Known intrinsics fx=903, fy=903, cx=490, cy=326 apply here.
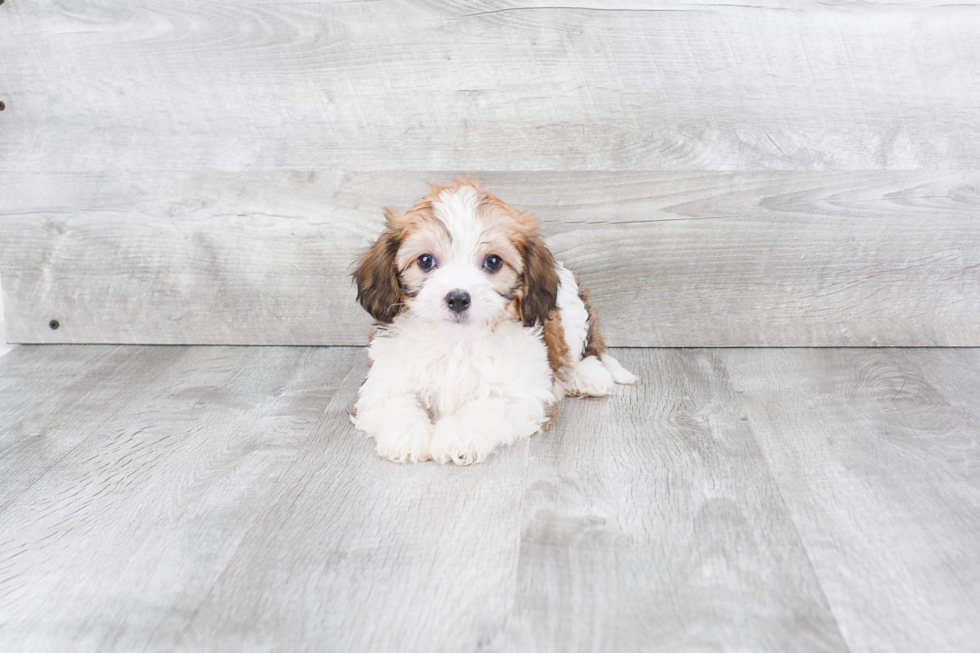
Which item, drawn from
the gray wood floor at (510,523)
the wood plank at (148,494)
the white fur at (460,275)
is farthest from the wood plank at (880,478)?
the wood plank at (148,494)

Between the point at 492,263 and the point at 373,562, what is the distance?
32.8 inches

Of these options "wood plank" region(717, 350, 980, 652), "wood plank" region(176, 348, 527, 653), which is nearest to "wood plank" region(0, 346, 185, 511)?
"wood plank" region(176, 348, 527, 653)

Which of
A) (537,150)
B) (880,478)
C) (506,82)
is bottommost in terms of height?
(880,478)

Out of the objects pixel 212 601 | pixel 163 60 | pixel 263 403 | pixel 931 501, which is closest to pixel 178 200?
pixel 163 60

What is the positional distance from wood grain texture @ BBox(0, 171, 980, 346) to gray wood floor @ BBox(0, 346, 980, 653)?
0.37 m

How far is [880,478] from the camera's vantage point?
6.97 ft

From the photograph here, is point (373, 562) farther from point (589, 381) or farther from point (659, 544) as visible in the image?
point (589, 381)

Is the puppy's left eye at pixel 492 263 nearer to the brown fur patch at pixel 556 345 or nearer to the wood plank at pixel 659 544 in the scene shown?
the brown fur patch at pixel 556 345

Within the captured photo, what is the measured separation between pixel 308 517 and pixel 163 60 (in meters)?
1.88

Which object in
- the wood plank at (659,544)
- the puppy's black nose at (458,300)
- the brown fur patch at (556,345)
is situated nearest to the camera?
the wood plank at (659,544)

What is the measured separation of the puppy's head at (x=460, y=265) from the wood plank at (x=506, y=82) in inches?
30.4

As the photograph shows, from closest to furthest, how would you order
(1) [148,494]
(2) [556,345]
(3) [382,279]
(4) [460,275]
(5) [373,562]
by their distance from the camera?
(5) [373,562], (1) [148,494], (4) [460,275], (3) [382,279], (2) [556,345]

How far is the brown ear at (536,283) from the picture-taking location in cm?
233

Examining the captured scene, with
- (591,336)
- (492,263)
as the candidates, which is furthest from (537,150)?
(492,263)
